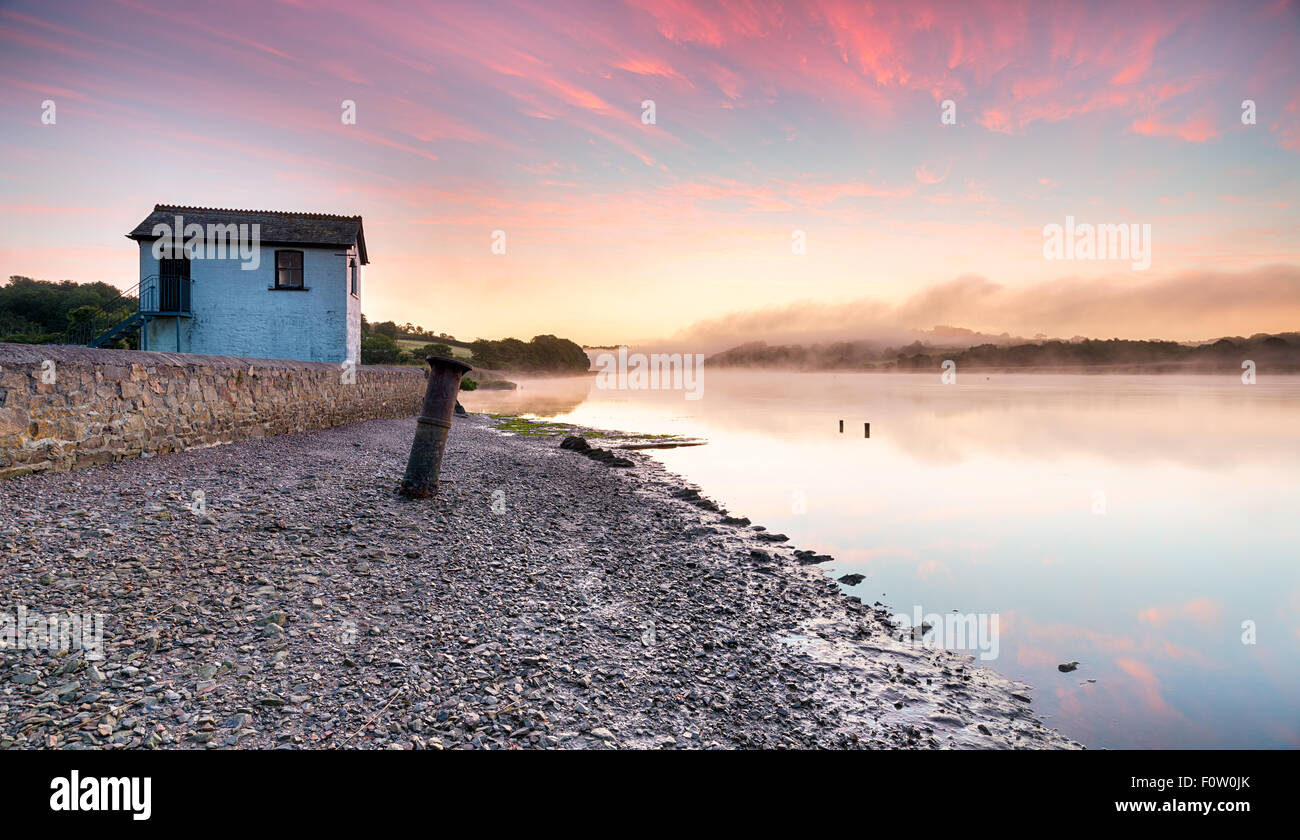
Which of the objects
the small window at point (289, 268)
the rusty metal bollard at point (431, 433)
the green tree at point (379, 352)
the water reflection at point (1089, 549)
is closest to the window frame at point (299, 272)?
the small window at point (289, 268)

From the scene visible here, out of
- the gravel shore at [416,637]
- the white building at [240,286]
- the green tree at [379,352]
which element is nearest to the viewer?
the gravel shore at [416,637]

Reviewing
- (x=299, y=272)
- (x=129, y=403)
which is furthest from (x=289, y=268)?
(x=129, y=403)

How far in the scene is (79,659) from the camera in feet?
12.8

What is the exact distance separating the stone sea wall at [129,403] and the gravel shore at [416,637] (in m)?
0.50

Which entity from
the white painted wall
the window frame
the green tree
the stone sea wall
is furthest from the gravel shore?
the green tree

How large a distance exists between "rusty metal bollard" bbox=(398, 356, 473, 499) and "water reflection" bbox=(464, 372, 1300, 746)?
7.07 metres

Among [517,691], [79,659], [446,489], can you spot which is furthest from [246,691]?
[446,489]

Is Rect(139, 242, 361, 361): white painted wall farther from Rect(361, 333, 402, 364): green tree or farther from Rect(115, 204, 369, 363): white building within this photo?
Rect(361, 333, 402, 364): green tree

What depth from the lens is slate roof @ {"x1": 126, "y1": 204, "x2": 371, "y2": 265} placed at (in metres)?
25.9

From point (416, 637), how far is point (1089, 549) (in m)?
13.5

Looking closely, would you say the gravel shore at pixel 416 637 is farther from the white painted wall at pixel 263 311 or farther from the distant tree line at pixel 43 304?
the distant tree line at pixel 43 304

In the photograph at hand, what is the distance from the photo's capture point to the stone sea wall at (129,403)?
7465 mm
